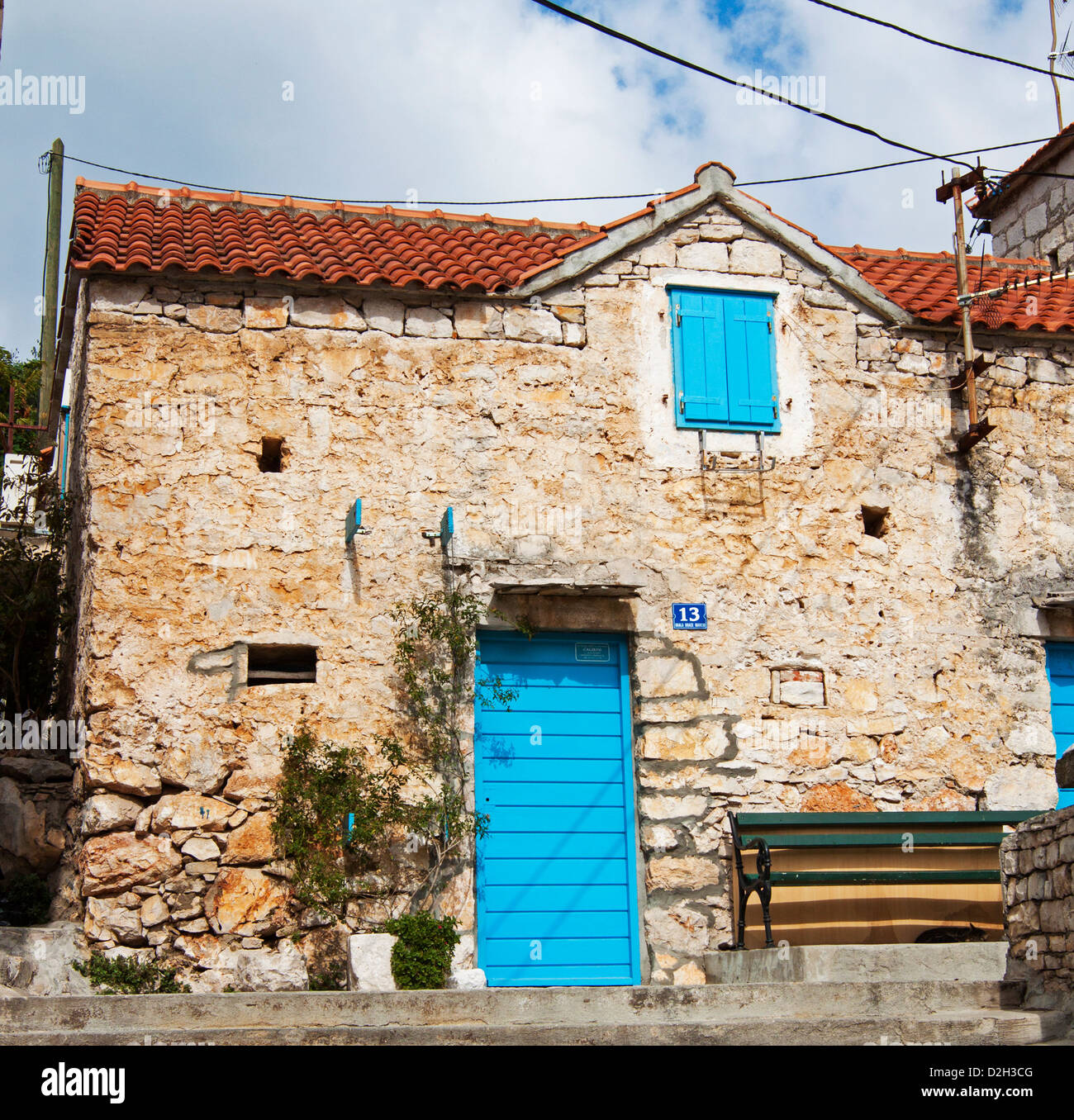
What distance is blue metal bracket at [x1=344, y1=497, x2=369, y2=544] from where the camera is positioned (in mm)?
8641

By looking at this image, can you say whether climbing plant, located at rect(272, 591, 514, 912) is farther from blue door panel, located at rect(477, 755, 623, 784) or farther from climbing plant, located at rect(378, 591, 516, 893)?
blue door panel, located at rect(477, 755, 623, 784)

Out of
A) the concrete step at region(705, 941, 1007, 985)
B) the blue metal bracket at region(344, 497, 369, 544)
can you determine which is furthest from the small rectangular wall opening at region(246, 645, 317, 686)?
the concrete step at region(705, 941, 1007, 985)

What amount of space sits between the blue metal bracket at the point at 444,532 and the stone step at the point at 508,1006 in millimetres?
3501

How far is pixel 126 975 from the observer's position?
7723 mm

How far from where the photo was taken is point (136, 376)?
8.81 metres

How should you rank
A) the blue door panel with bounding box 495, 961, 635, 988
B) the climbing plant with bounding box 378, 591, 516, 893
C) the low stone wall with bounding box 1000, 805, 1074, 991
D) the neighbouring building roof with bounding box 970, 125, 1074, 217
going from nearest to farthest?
1. the low stone wall with bounding box 1000, 805, 1074, 991
2. the climbing plant with bounding box 378, 591, 516, 893
3. the blue door panel with bounding box 495, 961, 635, 988
4. the neighbouring building roof with bounding box 970, 125, 1074, 217

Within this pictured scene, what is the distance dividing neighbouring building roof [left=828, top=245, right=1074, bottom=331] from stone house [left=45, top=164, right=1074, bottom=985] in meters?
0.10

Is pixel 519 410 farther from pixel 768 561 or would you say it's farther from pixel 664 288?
pixel 768 561

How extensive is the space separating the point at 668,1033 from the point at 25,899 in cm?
462

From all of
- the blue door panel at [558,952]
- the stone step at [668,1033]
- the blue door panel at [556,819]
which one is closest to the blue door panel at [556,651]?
the blue door panel at [556,819]

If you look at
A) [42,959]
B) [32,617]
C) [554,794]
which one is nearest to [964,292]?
[554,794]
